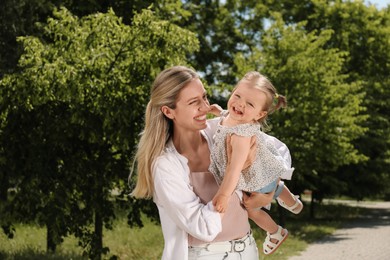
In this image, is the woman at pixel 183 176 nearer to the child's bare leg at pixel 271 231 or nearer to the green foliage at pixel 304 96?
the child's bare leg at pixel 271 231

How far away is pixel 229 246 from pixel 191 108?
60cm

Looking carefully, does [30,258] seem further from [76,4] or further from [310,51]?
[310,51]

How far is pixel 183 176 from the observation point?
8.98 ft

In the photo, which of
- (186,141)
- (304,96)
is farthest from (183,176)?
(304,96)

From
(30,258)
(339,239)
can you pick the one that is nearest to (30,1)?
(30,258)

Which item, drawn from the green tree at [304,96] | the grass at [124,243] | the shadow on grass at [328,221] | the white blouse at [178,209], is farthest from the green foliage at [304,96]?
the white blouse at [178,209]

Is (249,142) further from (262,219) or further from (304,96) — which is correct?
(304,96)

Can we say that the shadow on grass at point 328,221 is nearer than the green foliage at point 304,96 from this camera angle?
No

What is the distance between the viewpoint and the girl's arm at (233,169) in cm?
267

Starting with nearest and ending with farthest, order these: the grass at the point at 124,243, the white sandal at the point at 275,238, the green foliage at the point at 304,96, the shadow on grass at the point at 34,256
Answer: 1. the white sandal at the point at 275,238
2. the shadow on grass at the point at 34,256
3. the grass at the point at 124,243
4. the green foliage at the point at 304,96

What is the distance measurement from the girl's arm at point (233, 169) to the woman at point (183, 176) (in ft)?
0.15

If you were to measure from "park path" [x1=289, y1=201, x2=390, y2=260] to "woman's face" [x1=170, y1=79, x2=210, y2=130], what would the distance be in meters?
9.90

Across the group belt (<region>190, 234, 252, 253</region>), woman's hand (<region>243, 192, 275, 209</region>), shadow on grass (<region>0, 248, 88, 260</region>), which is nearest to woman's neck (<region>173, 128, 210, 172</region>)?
woman's hand (<region>243, 192, 275, 209</region>)

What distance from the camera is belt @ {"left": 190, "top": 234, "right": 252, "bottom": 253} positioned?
2.79m
